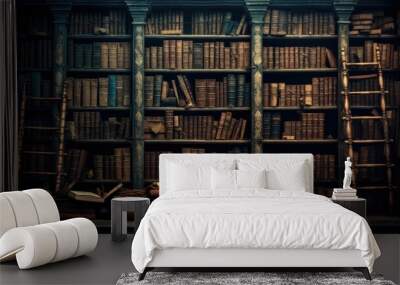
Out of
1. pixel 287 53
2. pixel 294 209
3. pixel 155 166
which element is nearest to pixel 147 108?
pixel 155 166

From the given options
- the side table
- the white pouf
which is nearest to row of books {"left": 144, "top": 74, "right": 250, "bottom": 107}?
the side table

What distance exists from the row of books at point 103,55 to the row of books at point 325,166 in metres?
2.38

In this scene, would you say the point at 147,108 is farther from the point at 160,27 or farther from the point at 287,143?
the point at 287,143

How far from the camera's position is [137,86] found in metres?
8.03

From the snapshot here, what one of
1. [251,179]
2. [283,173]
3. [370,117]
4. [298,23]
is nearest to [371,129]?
[370,117]

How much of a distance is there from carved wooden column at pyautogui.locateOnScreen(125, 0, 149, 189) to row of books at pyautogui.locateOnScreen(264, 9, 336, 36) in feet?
4.54

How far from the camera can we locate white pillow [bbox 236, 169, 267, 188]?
6703 millimetres

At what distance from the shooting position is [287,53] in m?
8.06

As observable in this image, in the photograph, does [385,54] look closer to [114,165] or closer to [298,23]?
[298,23]

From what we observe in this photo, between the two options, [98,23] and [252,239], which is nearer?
[252,239]

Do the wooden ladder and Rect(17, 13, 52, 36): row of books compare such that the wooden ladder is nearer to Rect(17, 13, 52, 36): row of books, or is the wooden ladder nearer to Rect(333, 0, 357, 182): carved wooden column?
Rect(333, 0, 357, 182): carved wooden column

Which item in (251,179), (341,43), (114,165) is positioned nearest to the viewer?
(251,179)

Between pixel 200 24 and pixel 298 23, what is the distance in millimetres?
1094

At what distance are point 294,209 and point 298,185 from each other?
66.0 inches
